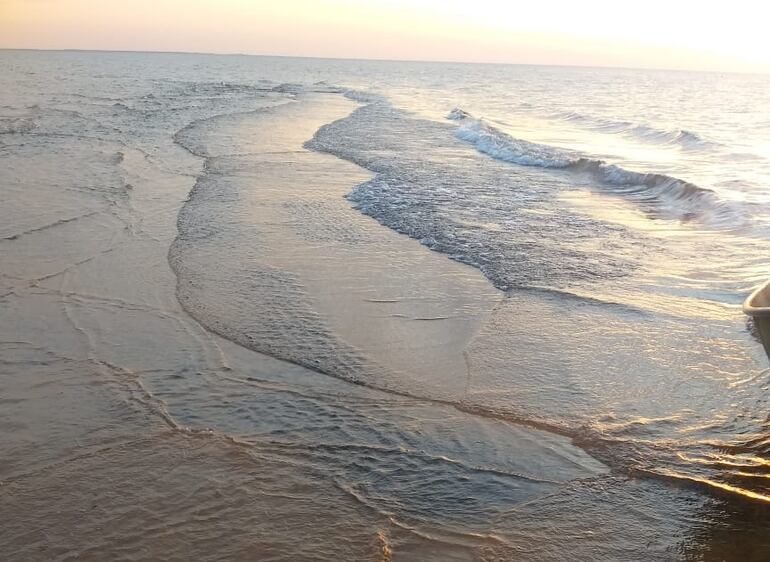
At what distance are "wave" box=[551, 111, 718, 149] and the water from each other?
10.1 meters

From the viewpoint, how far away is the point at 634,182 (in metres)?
15.6

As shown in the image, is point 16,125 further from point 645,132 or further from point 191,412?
point 645,132

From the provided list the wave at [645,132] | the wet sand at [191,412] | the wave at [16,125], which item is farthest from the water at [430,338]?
the wave at [645,132]

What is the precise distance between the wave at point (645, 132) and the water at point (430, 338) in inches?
399

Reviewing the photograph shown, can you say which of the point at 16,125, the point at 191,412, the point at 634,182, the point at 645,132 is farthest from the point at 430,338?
the point at 645,132

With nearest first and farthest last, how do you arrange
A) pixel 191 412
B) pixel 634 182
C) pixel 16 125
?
pixel 191 412, pixel 634 182, pixel 16 125

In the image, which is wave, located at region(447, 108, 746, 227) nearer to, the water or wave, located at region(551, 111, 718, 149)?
the water

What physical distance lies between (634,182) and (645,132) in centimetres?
1349

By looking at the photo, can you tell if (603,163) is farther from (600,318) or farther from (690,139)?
(600,318)

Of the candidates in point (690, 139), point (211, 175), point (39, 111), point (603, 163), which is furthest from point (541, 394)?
point (39, 111)

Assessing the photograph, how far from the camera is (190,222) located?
9.94 meters

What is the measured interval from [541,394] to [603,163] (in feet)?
44.8

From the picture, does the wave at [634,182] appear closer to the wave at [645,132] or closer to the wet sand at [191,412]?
the wave at [645,132]

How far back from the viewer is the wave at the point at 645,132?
23.9 m
